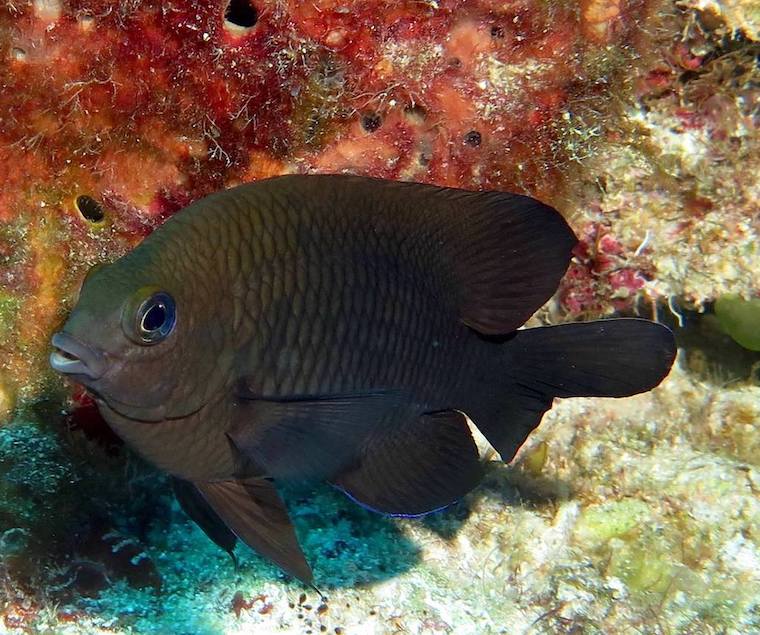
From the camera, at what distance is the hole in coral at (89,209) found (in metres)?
2.95

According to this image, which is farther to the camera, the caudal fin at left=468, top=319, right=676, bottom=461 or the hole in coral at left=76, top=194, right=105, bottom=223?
the hole in coral at left=76, top=194, right=105, bottom=223

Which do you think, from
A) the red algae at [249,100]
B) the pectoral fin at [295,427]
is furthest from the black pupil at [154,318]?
the red algae at [249,100]

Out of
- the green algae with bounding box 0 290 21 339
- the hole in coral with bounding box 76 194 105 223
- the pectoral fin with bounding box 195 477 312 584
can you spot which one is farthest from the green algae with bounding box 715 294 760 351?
the green algae with bounding box 0 290 21 339

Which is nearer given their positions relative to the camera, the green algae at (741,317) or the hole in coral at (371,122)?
the hole in coral at (371,122)

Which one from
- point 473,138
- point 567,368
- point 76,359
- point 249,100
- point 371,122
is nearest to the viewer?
point 76,359

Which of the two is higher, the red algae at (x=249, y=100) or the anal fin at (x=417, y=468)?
the red algae at (x=249, y=100)

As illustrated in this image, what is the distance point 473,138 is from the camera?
9.84ft

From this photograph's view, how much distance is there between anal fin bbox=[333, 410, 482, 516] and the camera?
2246mm

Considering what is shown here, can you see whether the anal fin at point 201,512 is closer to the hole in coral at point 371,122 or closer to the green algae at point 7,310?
the green algae at point 7,310

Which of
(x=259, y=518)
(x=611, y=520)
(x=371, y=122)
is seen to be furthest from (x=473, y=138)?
(x=611, y=520)

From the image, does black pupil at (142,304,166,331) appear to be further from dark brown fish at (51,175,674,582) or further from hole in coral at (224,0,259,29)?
hole in coral at (224,0,259,29)

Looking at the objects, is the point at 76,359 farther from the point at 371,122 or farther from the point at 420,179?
the point at 420,179

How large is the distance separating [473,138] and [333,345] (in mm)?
1428

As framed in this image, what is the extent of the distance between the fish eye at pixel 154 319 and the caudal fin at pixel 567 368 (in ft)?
3.95
